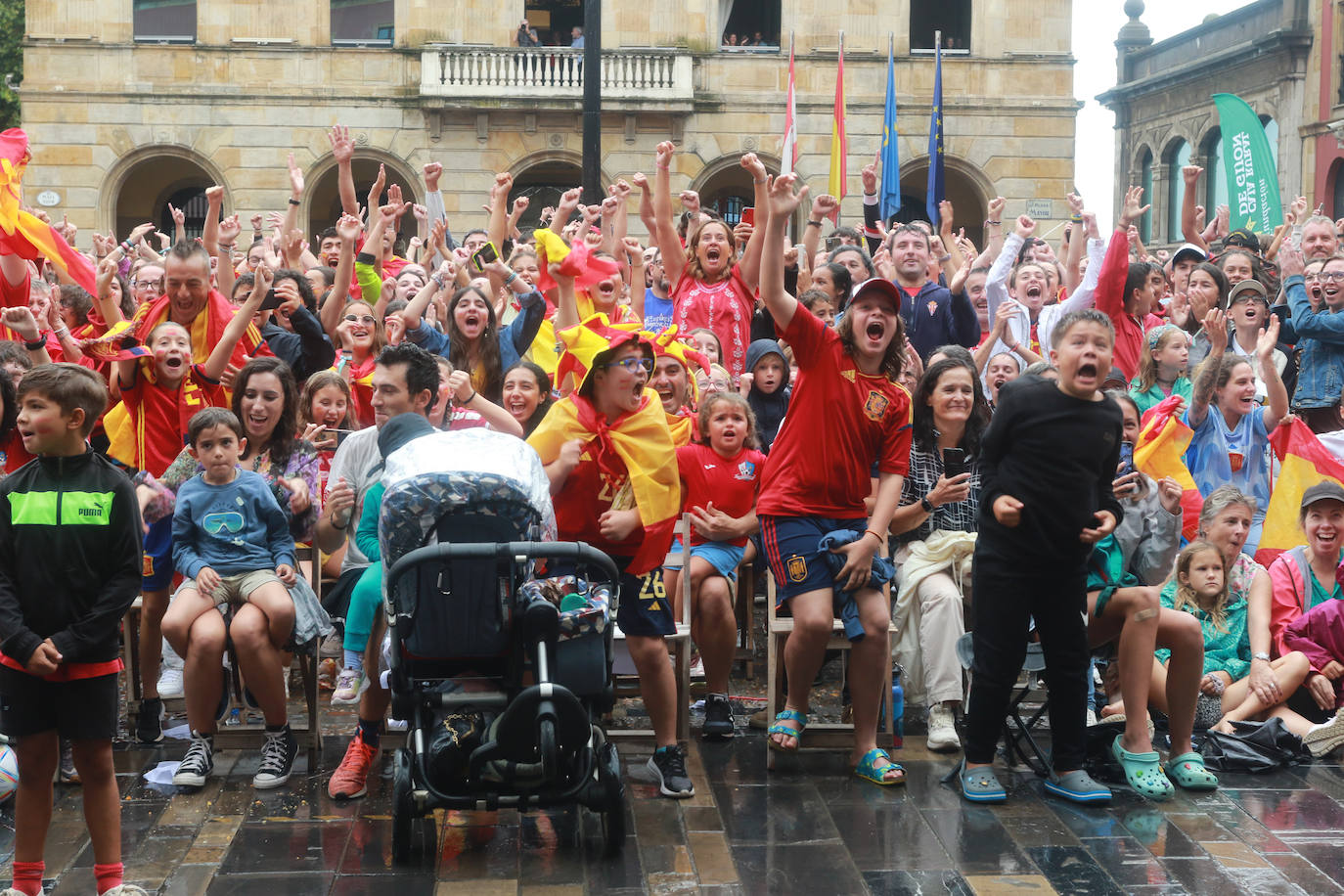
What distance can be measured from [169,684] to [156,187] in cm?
2359

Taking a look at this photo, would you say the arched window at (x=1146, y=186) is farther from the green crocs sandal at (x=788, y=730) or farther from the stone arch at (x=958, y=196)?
the green crocs sandal at (x=788, y=730)

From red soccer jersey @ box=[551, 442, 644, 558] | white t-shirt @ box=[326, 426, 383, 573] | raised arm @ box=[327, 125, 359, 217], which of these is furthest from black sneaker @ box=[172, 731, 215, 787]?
raised arm @ box=[327, 125, 359, 217]

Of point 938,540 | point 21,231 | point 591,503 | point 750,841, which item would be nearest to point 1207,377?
point 938,540

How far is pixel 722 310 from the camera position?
8109mm

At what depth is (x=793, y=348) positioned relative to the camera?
5625 mm

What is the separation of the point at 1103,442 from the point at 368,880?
3070mm

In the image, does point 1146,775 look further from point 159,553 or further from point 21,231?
point 21,231

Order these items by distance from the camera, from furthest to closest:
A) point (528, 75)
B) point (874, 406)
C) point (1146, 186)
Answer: point (1146, 186) → point (528, 75) → point (874, 406)

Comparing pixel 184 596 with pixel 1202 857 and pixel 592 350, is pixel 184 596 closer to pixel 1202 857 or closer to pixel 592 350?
pixel 592 350

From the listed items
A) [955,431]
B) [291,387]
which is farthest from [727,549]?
[291,387]

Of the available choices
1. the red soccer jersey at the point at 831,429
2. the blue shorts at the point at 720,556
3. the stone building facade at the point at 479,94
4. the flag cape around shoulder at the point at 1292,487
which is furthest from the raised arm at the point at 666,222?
the stone building facade at the point at 479,94

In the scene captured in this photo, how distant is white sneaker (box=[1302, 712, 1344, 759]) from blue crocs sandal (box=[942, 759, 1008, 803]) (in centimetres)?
151

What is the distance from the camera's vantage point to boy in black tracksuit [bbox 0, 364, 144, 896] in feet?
13.8

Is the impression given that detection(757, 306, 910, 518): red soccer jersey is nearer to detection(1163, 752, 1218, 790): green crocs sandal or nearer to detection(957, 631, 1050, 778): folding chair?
detection(957, 631, 1050, 778): folding chair
